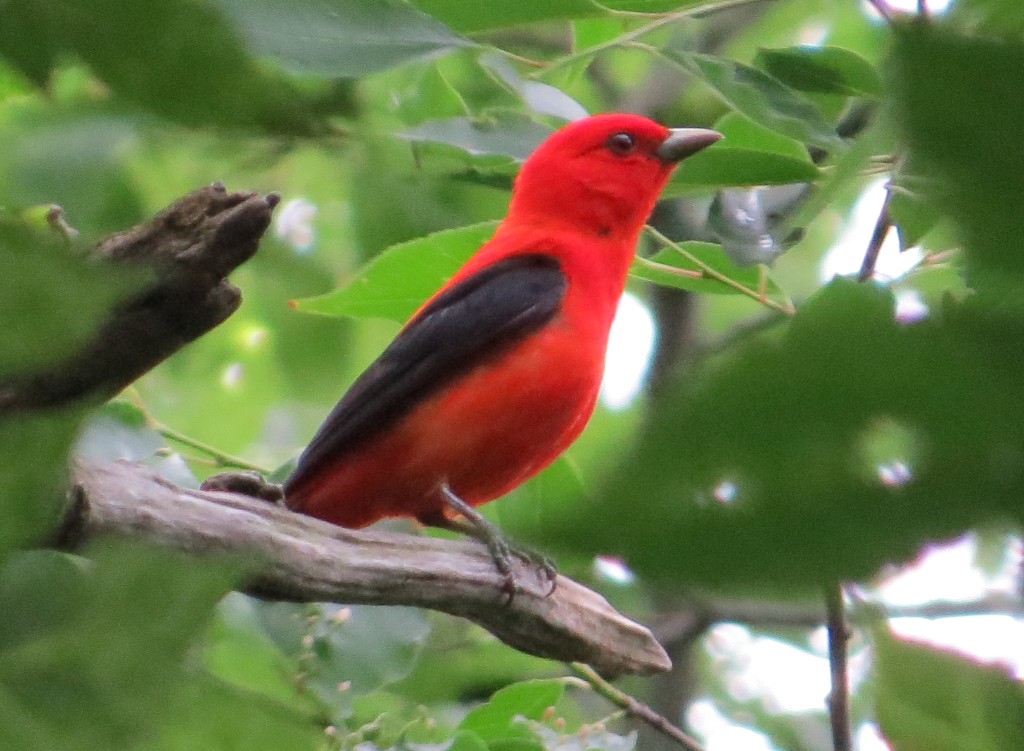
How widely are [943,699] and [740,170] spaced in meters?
2.48

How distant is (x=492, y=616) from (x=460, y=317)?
3.55ft

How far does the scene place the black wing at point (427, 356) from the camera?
3.83 meters

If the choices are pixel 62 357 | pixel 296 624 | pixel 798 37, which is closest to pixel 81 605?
pixel 62 357

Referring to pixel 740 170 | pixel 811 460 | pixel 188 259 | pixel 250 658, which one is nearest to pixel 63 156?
pixel 811 460

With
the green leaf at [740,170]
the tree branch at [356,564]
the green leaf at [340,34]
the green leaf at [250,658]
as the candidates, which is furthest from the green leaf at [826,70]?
the green leaf at [250,658]

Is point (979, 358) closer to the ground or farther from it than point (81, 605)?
farther from it

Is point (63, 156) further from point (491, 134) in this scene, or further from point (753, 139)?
point (753, 139)

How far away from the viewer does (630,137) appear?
465cm

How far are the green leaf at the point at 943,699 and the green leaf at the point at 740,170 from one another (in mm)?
2375

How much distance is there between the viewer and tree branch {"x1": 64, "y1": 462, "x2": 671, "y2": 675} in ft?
6.79

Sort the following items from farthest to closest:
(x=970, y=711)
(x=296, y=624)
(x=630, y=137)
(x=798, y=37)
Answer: (x=798, y=37)
(x=630, y=137)
(x=296, y=624)
(x=970, y=711)

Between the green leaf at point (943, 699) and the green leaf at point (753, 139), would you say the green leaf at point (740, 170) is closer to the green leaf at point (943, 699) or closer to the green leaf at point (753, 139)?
the green leaf at point (753, 139)

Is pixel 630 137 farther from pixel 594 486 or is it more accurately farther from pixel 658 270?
pixel 594 486

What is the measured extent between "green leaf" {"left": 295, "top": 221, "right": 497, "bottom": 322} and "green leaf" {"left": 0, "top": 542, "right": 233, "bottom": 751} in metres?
2.68
